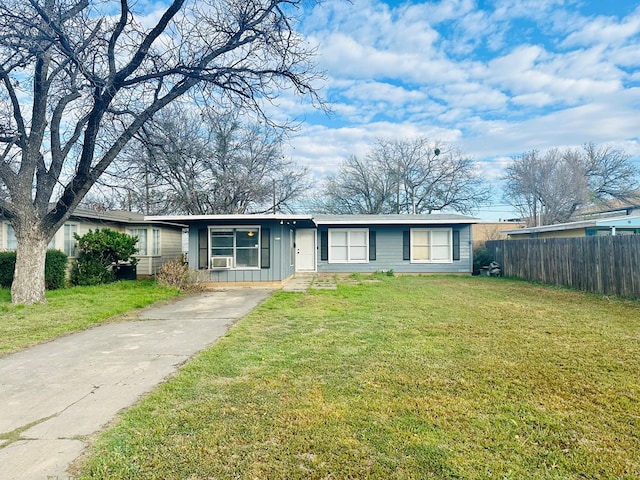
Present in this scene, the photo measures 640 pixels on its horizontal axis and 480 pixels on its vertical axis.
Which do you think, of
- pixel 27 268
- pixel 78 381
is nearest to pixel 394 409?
pixel 78 381

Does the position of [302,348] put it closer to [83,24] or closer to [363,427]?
[363,427]

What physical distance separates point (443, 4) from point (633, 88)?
12572 millimetres

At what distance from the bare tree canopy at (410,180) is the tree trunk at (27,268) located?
20139 mm

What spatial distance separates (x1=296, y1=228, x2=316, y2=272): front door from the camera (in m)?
16.6

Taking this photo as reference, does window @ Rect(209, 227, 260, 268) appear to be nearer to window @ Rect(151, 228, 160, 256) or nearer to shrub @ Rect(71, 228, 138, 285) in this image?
shrub @ Rect(71, 228, 138, 285)

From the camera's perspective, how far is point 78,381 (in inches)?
150

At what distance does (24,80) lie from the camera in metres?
8.31

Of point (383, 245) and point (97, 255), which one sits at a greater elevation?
point (383, 245)

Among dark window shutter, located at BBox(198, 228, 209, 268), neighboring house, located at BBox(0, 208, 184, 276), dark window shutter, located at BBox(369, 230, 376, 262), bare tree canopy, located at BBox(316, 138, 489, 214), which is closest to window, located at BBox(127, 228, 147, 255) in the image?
neighboring house, located at BBox(0, 208, 184, 276)

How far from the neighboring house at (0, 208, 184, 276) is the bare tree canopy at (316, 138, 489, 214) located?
40.5 feet

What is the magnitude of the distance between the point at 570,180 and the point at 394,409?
27.3m

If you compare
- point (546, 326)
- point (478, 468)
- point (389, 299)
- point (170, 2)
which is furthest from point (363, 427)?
point (170, 2)

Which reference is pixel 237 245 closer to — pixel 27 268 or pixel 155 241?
pixel 27 268

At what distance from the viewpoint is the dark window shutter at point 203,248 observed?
12.3m
